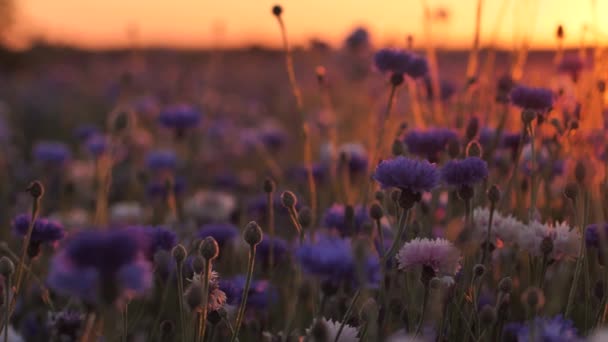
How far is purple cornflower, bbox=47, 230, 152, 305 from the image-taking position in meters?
0.58

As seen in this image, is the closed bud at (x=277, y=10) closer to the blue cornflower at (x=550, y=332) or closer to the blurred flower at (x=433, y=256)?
the blurred flower at (x=433, y=256)

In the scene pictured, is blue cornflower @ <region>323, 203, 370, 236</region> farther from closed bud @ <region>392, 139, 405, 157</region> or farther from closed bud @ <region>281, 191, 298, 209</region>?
closed bud @ <region>281, 191, 298, 209</region>

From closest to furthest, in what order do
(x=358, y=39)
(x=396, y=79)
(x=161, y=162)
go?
(x=396, y=79) < (x=358, y=39) < (x=161, y=162)

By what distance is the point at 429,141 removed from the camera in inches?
56.7

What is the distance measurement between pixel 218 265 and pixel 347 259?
0.87 meters

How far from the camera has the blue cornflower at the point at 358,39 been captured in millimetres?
2420

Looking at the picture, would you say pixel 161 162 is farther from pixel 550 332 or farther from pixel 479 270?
pixel 550 332

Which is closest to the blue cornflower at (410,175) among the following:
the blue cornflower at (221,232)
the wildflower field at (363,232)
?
the wildflower field at (363,232)

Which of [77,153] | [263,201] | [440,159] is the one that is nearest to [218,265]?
[263,201]

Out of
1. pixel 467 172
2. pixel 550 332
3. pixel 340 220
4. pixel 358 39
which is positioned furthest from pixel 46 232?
pixel 358 39

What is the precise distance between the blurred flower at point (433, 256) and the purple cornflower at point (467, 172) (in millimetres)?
166

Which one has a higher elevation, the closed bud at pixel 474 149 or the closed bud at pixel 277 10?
the closed bud at pixel 277 10

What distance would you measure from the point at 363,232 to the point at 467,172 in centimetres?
29

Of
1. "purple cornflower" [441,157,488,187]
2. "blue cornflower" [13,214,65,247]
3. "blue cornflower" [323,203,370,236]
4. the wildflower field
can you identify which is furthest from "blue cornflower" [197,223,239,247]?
"purple cornflower" [441,157,488,187]
